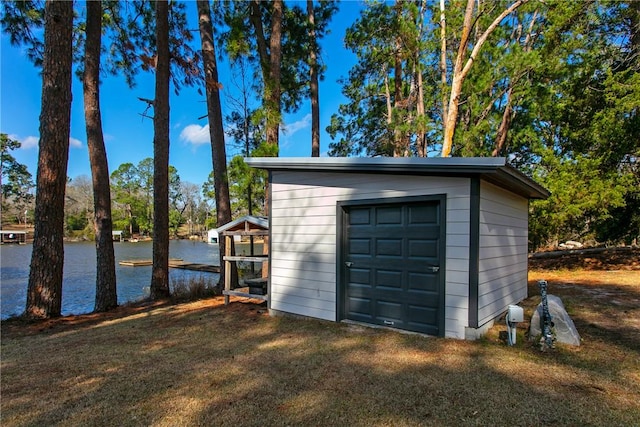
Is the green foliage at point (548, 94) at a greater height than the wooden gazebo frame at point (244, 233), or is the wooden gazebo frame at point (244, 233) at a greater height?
the green foliage at point (548, 94)

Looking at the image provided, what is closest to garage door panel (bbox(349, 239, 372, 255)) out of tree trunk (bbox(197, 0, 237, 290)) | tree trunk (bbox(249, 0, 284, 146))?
tree trunk (bbox(249, 0, 284, 146))

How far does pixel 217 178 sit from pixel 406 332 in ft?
20.1

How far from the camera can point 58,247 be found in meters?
6.02

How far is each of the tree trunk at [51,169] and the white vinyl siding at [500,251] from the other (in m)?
6.84

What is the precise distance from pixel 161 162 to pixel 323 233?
5.22 metres

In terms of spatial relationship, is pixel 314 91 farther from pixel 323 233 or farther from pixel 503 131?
pixel 323 233

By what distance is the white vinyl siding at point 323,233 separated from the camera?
4094mm

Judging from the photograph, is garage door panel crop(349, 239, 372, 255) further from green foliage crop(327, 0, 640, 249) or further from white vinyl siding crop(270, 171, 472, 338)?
green foliage crop(327, 0, 640, 249)

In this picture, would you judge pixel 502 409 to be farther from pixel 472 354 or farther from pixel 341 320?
pixel 341 320

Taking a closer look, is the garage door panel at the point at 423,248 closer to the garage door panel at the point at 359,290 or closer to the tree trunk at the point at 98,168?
the garage door panel at the point at 359,290

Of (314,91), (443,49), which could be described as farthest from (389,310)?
(443,49)

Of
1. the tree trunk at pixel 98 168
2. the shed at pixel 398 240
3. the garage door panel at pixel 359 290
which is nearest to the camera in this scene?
the shed at pixel 398 240

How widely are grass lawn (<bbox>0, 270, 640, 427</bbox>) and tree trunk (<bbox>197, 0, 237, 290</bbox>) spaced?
4.02 metres

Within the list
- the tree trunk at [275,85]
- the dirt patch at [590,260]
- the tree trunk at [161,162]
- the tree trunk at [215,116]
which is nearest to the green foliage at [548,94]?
the dirt patch at [590,260]
